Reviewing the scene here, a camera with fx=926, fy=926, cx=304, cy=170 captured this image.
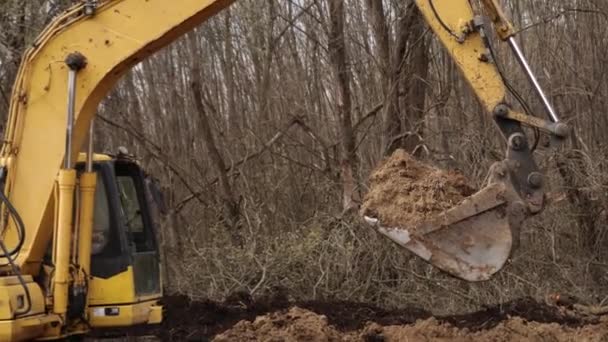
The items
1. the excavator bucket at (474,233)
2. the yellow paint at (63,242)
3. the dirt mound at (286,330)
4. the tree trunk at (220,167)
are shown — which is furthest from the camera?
the tree trunk at (220,167)

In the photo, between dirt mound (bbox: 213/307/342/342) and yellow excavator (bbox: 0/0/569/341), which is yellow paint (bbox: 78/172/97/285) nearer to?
yellow excavator (bbox: 0/0/569/341)

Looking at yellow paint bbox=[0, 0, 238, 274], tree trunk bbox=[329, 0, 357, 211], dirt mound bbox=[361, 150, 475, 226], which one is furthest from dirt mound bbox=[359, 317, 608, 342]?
tree trunk bbox=[329, 0, 357, 211]

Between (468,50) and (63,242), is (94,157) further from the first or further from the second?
(468,50)

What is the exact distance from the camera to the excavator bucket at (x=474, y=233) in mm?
6055

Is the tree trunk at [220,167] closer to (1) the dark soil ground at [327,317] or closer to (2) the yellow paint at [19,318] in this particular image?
(1) the dark soil ground at [327,317]

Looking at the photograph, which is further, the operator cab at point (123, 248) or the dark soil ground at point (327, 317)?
the dark soil ground at point (327, 317)

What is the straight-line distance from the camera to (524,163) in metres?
6.16

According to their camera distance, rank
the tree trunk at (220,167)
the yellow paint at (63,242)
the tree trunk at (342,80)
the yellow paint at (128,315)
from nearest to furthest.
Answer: the yellow paint at (63,242)
the yellow paint at (128,315)
the tree trunk at (342,80)
the tree trunk at (220,167)

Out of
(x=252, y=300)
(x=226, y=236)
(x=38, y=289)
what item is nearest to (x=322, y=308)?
(x=252, y=300)

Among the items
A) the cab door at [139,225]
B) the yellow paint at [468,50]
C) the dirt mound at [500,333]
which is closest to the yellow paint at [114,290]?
the cab door at [139,225]

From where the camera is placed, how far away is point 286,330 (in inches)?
327

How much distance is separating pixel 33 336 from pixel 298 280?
5439 mm

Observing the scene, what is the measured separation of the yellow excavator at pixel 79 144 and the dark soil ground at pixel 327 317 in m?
0.94

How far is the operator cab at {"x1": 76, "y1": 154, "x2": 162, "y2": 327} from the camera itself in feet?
24.9
